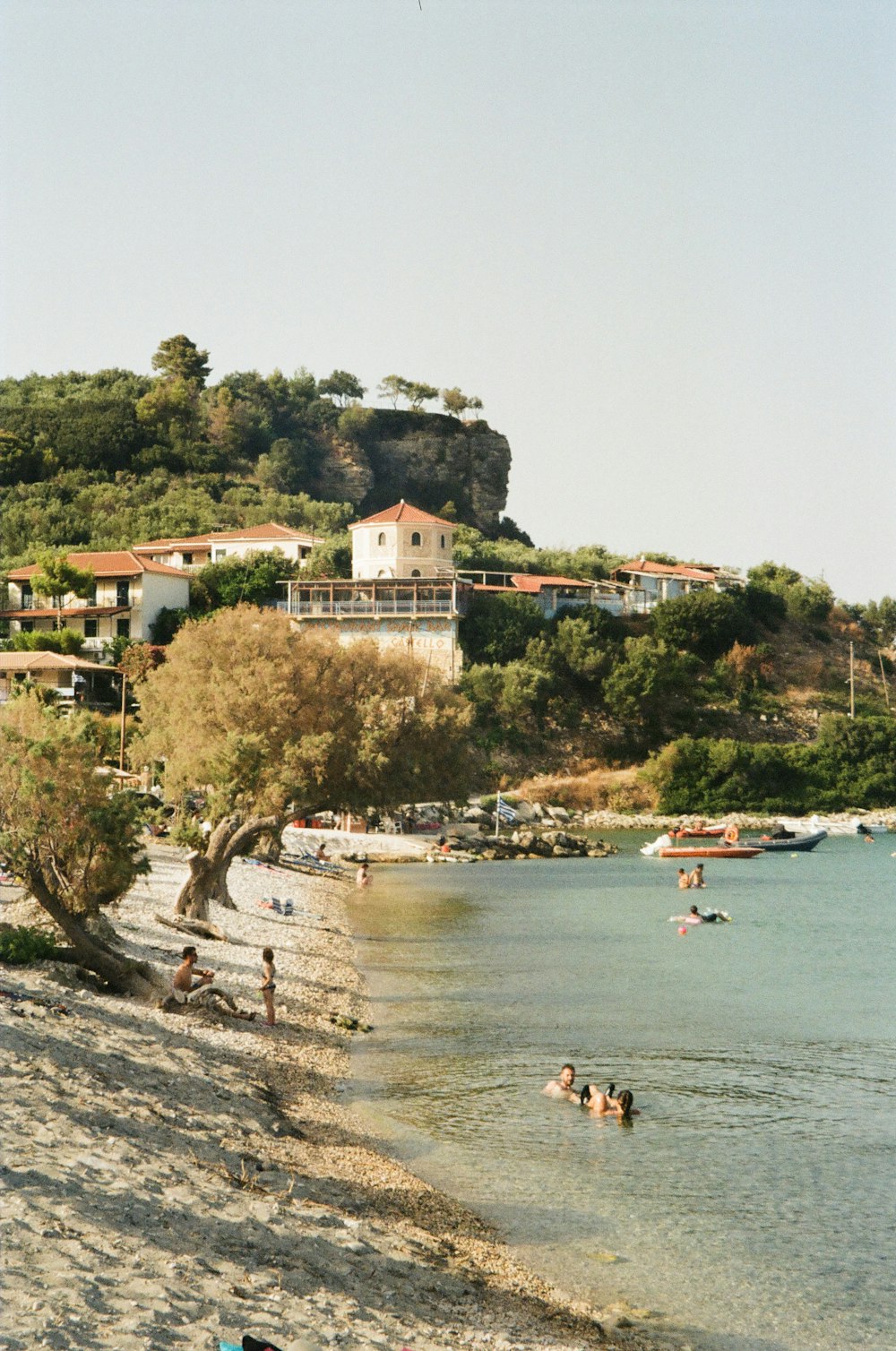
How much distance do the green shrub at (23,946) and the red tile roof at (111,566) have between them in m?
68.3

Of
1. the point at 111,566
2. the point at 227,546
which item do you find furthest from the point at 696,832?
the point at 227,546

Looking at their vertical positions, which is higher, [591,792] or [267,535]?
[267,535]

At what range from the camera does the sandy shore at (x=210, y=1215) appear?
27.3ft

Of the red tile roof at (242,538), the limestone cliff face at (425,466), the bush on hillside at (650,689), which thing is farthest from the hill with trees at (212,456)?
the bush on hillside at (650,689)

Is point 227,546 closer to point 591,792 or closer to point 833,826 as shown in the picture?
point 591,792

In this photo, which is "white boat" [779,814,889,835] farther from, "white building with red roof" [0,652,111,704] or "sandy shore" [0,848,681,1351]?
"sandy shore" [0,848,681,1351]

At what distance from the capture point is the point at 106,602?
8506 centimetres

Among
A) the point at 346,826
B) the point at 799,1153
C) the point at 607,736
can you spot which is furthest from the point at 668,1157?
the point at 607,736

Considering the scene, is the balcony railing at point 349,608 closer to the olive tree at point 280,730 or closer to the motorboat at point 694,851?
the motorboat at point 694,851

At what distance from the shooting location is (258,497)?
119938mm

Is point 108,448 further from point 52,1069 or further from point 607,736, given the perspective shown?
point 52,1069

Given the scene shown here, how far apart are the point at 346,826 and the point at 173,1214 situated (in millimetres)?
57069

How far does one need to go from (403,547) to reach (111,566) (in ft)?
60.0

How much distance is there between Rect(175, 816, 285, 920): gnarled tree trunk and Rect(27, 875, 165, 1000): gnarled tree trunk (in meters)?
8.17
